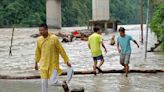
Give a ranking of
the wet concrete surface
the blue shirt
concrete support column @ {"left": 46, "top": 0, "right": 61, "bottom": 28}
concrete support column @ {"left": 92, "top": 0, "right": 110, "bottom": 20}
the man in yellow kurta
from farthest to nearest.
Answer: concrete support column @ {"left": 46, "top": 0, "right": 61, "bottom": 28}
concrete support column @ {"left": 92, "top": 0, "right": 110, "bottom": 20}
the blue shirt
the wet concrete surface
the man in yellow kurta

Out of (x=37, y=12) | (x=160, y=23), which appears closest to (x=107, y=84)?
(x=160, y=23)

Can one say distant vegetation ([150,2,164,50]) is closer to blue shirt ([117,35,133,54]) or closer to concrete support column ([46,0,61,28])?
blue shirt ([117,35,133,54])

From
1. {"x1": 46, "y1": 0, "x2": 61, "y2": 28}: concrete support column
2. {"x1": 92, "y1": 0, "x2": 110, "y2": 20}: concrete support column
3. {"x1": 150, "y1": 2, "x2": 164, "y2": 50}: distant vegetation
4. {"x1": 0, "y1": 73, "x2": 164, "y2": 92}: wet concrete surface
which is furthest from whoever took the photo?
{"x1": 46, "y1": 0, "x2": 61, "y2": 28}: concrete support column

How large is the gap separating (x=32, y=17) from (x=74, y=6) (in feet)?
43.1

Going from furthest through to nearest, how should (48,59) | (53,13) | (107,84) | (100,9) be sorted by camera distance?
(53,13) < (100,9) < (107,84) < (48,59)

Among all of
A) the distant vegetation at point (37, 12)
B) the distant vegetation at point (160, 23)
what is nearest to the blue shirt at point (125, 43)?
the distant vegetation at point (160, 23)

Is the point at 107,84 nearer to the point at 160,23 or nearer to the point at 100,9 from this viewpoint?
the point at 160,23

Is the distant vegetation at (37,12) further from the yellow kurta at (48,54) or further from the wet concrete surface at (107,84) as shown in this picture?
the yellow kurta at (48,54)

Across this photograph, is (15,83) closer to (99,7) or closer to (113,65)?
(113,65)

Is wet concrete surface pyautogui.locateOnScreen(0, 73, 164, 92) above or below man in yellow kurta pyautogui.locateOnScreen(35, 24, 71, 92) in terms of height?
below

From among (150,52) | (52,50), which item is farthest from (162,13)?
(52,50)

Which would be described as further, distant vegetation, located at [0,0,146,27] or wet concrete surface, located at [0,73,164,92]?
distant vegetation, located at [0,0,146,27]

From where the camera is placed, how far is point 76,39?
3634cm

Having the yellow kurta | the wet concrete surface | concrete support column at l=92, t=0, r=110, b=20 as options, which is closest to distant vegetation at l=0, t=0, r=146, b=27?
concrete support column at l=92, t=0, r=110, b=20
